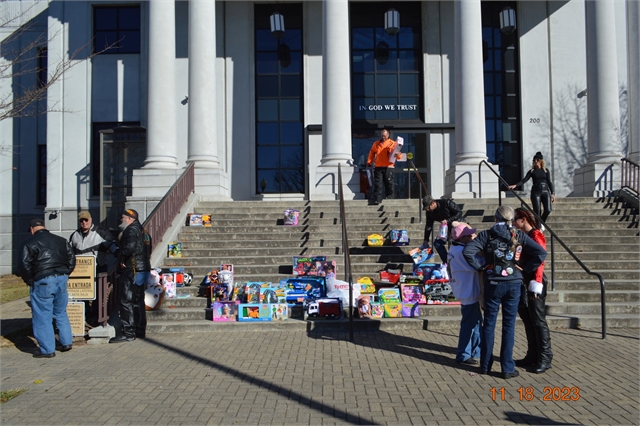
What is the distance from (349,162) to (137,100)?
8.54m

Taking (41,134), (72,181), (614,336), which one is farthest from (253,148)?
(614,336)

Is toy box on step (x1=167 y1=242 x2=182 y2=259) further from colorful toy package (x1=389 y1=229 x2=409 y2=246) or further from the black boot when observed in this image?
the black boot

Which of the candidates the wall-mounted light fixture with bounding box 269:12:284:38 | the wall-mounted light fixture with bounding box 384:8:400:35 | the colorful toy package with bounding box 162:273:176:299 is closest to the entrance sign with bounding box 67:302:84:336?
the colorful toy package with bounding box 162:273:176:299

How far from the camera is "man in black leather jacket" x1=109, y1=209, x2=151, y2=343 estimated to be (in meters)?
7.75

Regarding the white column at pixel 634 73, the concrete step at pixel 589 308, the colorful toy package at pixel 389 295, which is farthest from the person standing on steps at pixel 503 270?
the white column at pixel 634 73

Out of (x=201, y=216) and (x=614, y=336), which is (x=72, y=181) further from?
Result: (x=614, y=336)

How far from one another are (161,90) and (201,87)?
4.01 ft

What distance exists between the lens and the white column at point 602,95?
1517 cm

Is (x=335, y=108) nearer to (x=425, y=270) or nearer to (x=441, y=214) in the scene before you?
(x=441, y=214)

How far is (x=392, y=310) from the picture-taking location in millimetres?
8312

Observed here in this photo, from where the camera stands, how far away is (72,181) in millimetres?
18750

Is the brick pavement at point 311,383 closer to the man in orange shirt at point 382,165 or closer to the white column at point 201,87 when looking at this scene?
the man in orange shirt at point 382,165

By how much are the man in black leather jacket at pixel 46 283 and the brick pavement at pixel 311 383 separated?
11.1 inches

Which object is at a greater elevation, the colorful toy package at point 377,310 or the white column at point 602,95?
the white column at point 602,95
